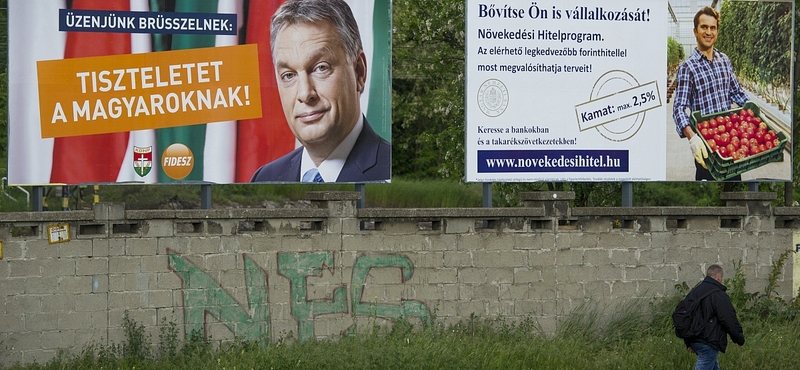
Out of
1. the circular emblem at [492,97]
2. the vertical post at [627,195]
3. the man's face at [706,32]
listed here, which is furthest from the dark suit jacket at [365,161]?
the man's face at [706,32]

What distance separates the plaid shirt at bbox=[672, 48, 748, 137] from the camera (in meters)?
13.5

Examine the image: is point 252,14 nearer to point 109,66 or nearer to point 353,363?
point 109,66

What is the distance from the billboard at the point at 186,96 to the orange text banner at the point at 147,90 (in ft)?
0.04

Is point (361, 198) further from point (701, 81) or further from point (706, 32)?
point (706, 32)

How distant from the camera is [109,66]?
11531 millimetres

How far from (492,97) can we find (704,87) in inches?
129

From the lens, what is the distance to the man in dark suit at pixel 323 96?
1216 centimetres

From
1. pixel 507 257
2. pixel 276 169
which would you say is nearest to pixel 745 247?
pixel 507 257

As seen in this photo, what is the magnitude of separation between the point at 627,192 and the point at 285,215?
503cm

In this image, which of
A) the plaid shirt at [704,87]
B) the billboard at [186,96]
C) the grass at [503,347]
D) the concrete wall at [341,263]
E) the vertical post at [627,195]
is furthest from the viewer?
the plaid shirt at [704,87]

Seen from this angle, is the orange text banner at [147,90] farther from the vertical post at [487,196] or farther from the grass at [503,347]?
the vertical post at [487,196]

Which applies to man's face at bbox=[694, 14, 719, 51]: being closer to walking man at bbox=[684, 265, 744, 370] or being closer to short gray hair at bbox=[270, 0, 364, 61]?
walking man at bbox=[684, 265, 744, 370]

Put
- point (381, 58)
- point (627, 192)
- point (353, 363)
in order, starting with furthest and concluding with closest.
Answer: point (627, 192), point (381, 58), point (353, 363)

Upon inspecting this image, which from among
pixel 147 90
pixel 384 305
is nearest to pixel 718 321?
pixel 384 305
